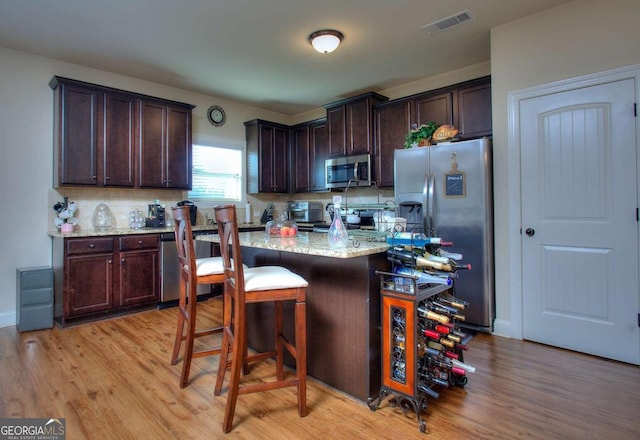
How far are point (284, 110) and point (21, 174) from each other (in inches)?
143

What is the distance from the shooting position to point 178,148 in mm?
4297

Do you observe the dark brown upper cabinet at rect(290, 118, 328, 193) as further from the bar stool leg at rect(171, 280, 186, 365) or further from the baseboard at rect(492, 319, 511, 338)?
the bar stool leg at rect(171, 280, 186, 365)

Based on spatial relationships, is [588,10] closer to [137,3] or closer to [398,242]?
[398,242]

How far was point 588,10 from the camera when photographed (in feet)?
8.52

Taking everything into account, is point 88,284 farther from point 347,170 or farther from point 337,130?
point 337,130

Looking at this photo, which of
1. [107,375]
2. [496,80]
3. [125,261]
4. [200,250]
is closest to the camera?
[107,375]

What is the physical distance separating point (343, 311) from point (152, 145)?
3.36 metres

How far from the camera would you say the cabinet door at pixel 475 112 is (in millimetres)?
3494

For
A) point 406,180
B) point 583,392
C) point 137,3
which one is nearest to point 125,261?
point 137,3

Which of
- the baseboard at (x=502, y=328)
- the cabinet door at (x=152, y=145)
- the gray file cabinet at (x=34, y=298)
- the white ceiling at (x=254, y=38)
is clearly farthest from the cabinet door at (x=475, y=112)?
the gray file cabinet at (x=34, y=298)

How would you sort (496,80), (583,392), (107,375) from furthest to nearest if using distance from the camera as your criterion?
(496,80) → (107,375) → (583,392)

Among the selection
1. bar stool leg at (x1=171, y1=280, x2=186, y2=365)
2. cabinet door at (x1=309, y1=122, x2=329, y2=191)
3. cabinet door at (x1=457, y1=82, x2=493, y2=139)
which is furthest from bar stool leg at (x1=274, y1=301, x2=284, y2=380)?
cabinet door at (x1=309, y1=122, x2=329, y2=191)

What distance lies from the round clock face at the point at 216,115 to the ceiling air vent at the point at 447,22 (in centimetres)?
314

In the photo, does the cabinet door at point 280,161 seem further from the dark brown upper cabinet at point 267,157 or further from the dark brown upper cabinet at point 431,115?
the dark brown upper cabinet at point 431,115
